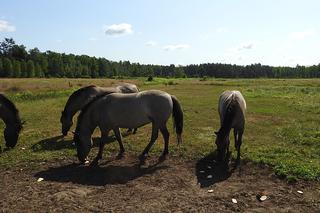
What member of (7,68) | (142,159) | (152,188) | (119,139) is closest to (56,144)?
(119,139)

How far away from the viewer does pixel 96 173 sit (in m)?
8.95

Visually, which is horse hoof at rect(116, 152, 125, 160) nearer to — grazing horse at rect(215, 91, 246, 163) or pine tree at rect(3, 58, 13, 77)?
grazing horse at rect(215, 91, 246, 163)

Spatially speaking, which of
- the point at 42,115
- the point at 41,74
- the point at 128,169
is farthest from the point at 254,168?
the point at 41,74

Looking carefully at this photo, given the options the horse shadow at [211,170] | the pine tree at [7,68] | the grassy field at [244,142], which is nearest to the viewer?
the horse shadow at [211,170]

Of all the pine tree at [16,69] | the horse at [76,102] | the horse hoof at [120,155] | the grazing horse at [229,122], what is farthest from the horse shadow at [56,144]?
the pine tree at [16,69]

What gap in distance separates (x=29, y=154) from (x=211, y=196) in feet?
19.8

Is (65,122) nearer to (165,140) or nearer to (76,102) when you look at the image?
(76,102)

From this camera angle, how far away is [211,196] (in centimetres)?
732

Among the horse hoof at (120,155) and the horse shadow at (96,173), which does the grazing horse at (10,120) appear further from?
the horse hoof at (120,155)

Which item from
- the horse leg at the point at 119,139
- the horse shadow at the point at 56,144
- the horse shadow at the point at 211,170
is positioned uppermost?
the horse leg at the point at 119,139

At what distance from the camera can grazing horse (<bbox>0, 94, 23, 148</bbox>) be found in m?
11.6

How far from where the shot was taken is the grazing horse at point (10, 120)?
11.6 m

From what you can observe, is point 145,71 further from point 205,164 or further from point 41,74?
point 205,164

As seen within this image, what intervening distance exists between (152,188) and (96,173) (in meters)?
1.77
